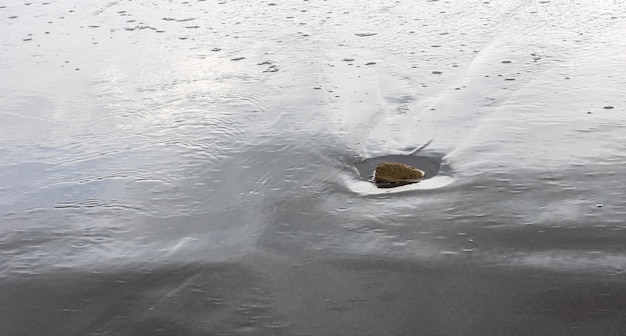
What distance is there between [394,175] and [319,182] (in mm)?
508

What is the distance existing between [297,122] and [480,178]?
5.85ft

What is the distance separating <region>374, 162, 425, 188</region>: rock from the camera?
4.59 meters

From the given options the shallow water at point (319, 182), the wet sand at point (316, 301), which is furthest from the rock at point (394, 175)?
the wet sand at point (316, 301)

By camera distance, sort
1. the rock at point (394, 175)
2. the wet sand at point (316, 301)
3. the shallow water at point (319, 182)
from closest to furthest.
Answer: the wet sand at point (316, 301) → the shallow water at point (319, 182) → the rock at point (394, 175)

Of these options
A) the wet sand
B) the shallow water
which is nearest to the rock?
the shallow water

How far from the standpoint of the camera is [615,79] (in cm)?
628

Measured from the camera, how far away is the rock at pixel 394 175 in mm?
4590

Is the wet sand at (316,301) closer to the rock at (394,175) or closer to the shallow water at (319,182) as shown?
the shallow water at (319,182)

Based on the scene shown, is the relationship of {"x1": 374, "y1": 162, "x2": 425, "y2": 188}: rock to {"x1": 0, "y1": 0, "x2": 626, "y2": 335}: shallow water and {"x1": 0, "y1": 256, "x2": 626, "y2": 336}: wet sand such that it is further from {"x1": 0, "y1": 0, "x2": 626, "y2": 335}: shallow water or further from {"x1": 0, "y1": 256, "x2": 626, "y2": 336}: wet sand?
{"x1": 0, "y1": 256, "x2": 626, "y2": 336}: wet sand

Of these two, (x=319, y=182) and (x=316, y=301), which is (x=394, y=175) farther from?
(x=316, y=301)

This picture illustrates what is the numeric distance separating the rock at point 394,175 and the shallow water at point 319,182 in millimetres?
97

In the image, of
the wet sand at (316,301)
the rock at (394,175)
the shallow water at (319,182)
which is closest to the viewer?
the wet sand at (316,301)

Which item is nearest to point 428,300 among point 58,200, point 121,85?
point 58,200

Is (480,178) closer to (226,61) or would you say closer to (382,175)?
(382,175)
